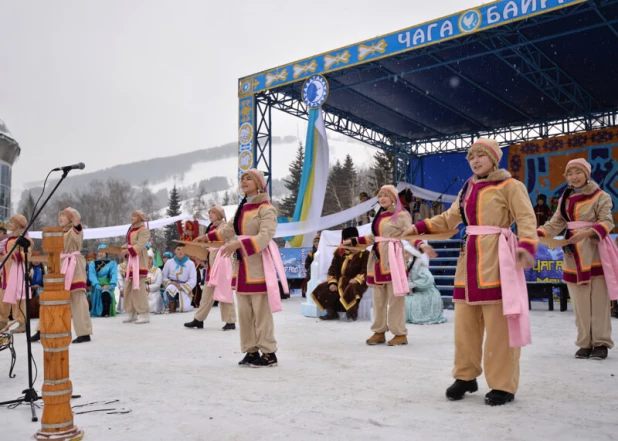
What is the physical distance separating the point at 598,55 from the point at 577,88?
2.12 metres

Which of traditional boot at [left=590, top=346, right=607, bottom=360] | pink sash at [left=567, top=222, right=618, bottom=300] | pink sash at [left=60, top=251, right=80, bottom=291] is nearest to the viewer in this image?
traditional boot at [left=590, top=346, right=607, bottom=360]

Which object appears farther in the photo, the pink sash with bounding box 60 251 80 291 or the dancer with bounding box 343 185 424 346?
the pink sash with bounding box 60 251 80 291

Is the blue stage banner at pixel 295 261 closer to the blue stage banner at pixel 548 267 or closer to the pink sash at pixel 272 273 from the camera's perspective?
the blue stage banner at pixel 548 267

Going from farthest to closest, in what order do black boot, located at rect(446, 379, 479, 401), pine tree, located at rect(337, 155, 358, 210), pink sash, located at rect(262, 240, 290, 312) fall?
pine tree, located at rect(337, 155, 358, 210) → pink sash, located at rect(262, 240, 290, 312) → black boot, located at rect(446, 379, 479, 401)

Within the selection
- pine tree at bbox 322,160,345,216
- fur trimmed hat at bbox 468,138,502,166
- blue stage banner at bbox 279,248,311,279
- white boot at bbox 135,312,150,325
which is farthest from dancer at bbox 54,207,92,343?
pine tree at bbox 322,160,345,216

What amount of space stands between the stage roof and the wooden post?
408 inches

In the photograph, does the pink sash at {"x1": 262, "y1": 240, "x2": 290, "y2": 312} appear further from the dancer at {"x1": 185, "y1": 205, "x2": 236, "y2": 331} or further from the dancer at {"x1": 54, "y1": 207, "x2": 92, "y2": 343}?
the dancer at {"x1": 185, "y1": 205, "x2": 236, "y2": 331}

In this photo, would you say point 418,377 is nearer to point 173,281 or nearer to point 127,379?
point 127,379

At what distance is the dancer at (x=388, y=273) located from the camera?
5961 mm

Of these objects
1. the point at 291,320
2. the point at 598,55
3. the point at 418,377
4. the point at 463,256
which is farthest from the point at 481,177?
the point at 598,55

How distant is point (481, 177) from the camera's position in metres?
3.62

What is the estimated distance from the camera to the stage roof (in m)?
11.5

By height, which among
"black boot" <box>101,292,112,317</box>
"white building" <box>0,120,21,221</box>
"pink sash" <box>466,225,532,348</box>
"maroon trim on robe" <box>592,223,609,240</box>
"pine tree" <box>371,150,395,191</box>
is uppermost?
"pine tree" <box>371,150,395,191</box>

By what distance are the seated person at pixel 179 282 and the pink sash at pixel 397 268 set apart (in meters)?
5.57
